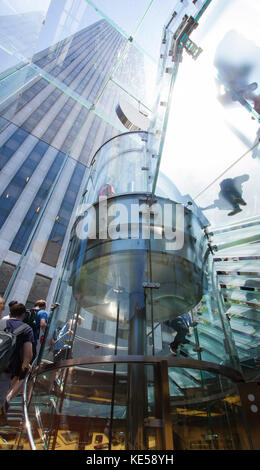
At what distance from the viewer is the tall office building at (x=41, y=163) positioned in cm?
1066

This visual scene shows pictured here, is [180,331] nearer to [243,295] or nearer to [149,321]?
[149,321]

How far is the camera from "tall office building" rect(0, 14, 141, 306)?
10656mm

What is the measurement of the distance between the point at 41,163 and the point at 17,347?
16453mm

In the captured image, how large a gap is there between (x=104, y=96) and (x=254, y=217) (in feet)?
31.4

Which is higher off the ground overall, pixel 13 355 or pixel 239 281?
pixel 239 281

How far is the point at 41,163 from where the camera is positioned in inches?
650

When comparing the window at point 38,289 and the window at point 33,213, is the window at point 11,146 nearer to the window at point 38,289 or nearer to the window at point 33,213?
the window at point 33,213

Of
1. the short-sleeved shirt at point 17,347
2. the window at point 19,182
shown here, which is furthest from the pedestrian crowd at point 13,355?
the window at point 19,182

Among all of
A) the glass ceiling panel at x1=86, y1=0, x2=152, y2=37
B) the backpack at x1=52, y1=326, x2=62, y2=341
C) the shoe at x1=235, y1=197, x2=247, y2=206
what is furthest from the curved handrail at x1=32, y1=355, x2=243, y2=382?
the glass ceiling panel at x1=86, y1=0, x2=152, y2=37

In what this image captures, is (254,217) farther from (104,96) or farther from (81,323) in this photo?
(104,96)

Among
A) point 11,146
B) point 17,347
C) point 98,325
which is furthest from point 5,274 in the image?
point 98,325

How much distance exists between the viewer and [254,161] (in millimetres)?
3197
